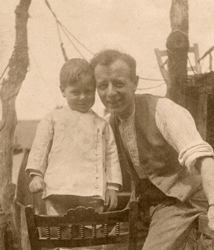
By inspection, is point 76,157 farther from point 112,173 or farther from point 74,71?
point 74,71

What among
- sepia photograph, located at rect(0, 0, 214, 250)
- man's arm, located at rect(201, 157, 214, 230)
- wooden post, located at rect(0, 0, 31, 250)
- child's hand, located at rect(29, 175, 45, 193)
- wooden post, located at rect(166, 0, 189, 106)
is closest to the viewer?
man's arm, located at rect(201, 157, 214, 230)

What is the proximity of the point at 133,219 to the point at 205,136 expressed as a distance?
1.08 m

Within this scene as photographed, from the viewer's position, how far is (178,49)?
181cm

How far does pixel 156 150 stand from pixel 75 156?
308mm

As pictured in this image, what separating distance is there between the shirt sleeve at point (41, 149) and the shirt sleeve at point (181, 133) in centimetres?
43

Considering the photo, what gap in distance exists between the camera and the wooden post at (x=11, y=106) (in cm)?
194

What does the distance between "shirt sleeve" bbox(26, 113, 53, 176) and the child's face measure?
0.38 ft

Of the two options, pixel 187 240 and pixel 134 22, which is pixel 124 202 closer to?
pixel 187 240

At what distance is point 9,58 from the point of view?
2.04m

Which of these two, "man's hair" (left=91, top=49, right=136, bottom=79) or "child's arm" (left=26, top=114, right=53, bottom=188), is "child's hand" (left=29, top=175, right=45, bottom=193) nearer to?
"child's arm" (left=26, top=114, right=53, bottom=188)

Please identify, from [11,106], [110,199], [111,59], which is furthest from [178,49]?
[11,106]

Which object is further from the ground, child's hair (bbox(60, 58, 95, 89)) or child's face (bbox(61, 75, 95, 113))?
child's hair (bbox(60, 58, 95, 89))

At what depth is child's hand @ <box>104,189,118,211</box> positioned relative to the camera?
1276 mm

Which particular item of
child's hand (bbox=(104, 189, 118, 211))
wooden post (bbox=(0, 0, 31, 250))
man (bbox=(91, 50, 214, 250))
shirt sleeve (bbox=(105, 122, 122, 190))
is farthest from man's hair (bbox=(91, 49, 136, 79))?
wooden post (bbox=(0, 0, 31, 250))
